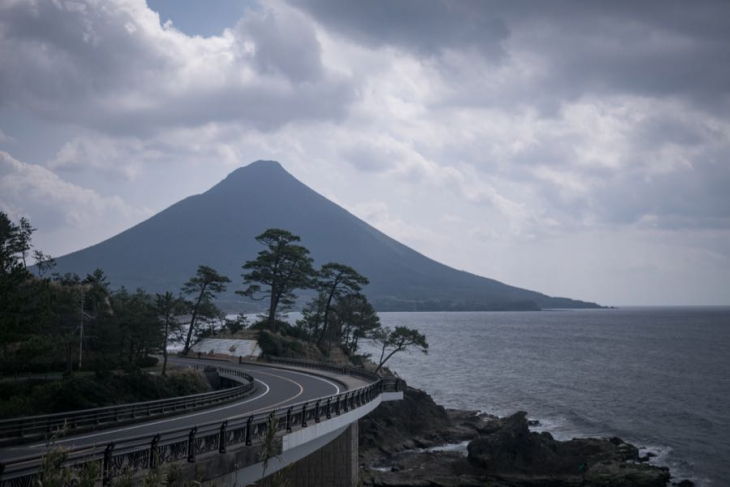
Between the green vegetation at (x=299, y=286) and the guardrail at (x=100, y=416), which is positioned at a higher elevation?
the green vegetation at (x=299, y=286)

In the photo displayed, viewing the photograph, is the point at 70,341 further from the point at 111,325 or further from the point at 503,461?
the point at 503,461

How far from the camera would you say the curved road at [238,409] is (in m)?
17.2

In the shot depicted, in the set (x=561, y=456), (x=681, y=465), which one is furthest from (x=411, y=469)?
(x=681, y=465)

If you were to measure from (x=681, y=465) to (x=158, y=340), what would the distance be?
36138 millimetres

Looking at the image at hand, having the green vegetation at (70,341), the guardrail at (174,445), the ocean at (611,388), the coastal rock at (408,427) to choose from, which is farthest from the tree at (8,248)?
the ocean at (611,388)

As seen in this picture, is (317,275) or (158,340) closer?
(158,340)

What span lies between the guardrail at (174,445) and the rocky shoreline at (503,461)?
13482 millimetres

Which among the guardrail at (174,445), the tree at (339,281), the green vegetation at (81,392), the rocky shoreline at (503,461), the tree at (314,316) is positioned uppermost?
the tree at (339,281)

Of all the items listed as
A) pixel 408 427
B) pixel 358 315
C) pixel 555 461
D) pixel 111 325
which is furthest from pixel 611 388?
pixel 111 325

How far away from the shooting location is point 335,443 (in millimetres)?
26750

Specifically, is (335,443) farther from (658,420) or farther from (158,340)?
(658,420)

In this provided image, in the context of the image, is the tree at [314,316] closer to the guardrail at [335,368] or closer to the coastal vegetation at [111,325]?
the coastal vegetation at [111,325]

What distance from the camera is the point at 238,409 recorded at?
25.1 metres

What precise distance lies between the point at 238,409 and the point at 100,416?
5753 mm
